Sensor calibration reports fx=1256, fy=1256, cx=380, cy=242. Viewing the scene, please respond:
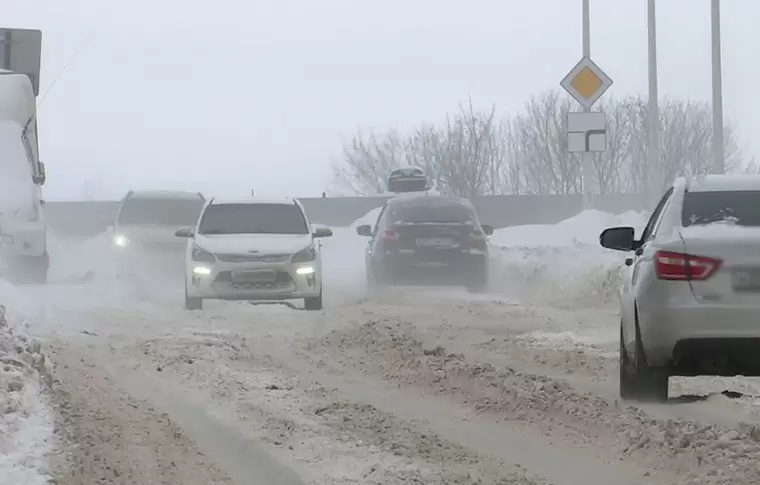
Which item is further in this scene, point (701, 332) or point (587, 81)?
point (587, 81)

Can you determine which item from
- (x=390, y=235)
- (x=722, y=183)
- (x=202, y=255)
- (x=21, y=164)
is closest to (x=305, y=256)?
(x=202, y=255)

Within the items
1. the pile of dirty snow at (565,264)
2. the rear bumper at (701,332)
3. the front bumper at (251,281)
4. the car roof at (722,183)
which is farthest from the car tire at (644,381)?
the front bumper at (251,281)

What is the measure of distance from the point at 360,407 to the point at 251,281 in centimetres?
794

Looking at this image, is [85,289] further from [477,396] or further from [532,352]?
[477,396]

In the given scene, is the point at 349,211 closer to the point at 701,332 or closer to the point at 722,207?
the point at 722,207

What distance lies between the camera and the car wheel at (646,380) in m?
7.89

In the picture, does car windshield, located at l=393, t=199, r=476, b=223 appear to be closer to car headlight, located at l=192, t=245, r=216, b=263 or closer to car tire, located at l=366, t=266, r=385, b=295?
car tire, located at l=366, t=266, r=385, b=295

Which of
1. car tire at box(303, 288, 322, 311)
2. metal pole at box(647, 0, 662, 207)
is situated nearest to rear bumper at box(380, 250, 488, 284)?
car tire at box(303, 288, 322, 311)

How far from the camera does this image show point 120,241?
2180 centimetres

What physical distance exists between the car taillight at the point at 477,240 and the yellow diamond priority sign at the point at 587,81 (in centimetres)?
409

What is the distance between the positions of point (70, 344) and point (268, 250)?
181 inches

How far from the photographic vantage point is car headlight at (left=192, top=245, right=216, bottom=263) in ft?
53.3

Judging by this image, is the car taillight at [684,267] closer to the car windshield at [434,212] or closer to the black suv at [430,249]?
the black suv at [430,249]

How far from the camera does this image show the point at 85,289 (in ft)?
67.3
